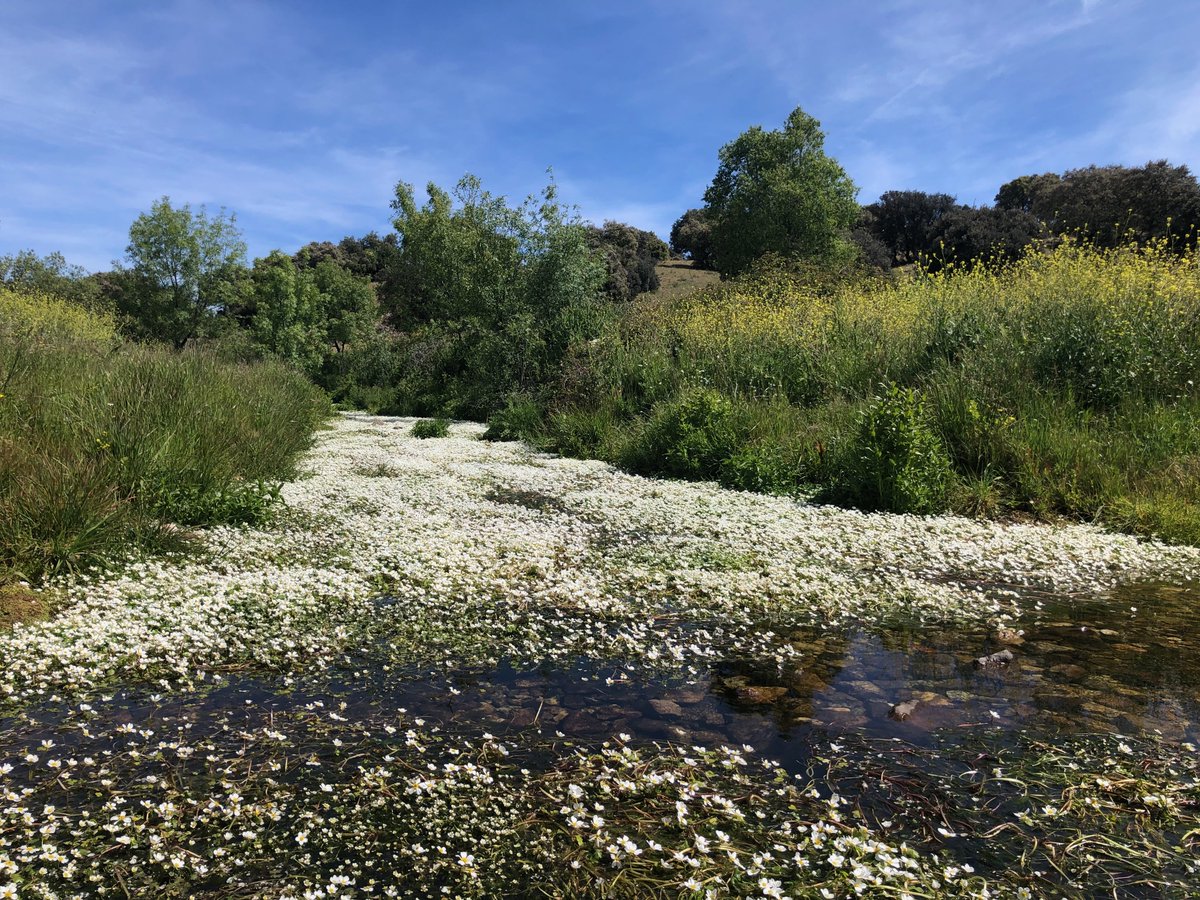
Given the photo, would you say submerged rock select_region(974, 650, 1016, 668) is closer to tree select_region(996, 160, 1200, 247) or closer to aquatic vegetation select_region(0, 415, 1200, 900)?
aquatic vegetation select_region(0, 415, 1200, 900)

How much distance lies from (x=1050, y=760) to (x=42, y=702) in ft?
18.2

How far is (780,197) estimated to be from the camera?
47.2 metres

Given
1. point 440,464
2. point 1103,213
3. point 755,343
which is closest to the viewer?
point 440,464

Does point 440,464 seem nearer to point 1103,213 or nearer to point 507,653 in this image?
point 507,653

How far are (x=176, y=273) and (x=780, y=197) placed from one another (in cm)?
4335

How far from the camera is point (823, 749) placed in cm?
353

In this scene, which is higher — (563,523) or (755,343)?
(755,343)

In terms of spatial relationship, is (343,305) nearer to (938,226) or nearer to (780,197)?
(780,197)

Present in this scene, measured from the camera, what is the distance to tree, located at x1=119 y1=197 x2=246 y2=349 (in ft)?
150

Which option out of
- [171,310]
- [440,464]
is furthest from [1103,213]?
[171,310]

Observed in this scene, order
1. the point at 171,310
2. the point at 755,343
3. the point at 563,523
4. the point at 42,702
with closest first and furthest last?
the point at 42,702, the point at 563,523, the point at 755,343, the point at 171,310

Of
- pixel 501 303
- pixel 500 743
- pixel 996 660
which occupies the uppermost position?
pixel 501 303

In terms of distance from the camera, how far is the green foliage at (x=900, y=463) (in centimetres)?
931

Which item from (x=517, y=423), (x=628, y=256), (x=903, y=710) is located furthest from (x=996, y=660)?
(x=628, y=256)
